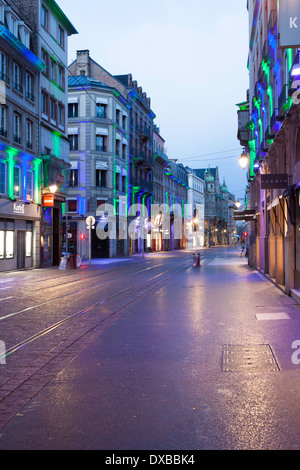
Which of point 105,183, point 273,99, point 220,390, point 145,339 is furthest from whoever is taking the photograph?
point 105,183

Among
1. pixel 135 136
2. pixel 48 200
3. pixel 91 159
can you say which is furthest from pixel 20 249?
pixel 135 136

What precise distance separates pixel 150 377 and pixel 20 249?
23.0 meters

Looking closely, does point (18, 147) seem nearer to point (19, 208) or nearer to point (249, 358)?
point (19, 208)

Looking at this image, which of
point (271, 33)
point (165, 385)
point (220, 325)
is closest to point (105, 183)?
point (271, 33)

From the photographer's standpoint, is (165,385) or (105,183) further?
(105,183)

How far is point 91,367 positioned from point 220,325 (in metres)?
3.70

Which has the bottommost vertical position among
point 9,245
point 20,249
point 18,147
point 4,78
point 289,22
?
point 20,249

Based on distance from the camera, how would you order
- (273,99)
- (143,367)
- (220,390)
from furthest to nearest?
(273,99)
(143,367)
(220,390)

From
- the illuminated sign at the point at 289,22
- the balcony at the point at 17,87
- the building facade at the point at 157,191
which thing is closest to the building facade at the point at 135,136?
the building facade at the point at 157,191

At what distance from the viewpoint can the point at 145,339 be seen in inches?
316

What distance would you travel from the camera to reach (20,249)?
2758cm

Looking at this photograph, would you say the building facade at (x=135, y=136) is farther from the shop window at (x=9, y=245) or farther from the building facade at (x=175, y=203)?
the shop window at (x=9, y=245)

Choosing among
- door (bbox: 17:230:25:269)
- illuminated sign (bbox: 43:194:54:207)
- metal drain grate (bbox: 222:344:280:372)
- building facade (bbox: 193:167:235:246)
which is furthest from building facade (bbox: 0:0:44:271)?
building facade (bbox: 193:167:235:246)
